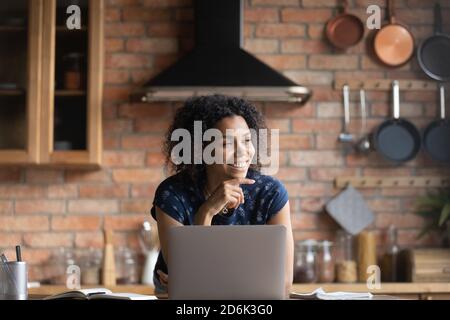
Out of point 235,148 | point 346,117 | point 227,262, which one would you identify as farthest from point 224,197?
point 346,117

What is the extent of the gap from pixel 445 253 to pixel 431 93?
0.86 meters

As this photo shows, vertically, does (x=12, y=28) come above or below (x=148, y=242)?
above

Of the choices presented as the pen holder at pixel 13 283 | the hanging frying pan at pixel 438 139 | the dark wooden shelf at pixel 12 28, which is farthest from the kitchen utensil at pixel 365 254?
the pen holder at pixel 13 283

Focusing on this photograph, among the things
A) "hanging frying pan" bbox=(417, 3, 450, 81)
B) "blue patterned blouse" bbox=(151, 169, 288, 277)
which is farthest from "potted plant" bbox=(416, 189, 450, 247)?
"blue patterned blouse" bbox=(151, 169, 288, 277)

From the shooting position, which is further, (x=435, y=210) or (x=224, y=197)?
(x=435, y=210)

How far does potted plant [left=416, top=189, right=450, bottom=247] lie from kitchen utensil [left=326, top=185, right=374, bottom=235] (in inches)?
10.2

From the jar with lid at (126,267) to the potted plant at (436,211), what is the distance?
56.3 inches

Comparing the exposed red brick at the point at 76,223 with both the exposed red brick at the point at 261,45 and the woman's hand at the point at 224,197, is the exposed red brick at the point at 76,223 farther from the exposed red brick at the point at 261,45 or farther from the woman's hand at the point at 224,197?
the woman's hand at the point at 224,197

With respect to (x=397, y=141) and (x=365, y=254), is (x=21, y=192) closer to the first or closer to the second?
(x=365, y=254)

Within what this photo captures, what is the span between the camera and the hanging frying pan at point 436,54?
14.8 feet

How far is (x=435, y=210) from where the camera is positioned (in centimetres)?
439

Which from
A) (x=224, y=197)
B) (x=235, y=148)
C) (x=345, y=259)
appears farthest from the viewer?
(x=345, y=259)

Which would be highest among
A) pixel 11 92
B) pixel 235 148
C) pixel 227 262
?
pixel 11 92

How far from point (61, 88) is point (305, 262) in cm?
146
